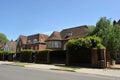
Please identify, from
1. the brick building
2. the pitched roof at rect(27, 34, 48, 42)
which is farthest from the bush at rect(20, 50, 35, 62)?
the pitched roof at rect(27, 34, 48, 42)

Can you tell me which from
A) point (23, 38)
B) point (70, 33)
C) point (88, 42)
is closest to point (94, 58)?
point (88, 42)

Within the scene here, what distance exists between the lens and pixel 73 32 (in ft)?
196

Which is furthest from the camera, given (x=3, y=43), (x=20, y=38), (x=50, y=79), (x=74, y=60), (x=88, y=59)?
(x=3, y=43)

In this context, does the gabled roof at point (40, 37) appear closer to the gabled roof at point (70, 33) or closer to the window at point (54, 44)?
the gabled roof at point (70, 33)

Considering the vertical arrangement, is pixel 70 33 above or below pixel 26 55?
above

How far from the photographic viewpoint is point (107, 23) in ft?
144

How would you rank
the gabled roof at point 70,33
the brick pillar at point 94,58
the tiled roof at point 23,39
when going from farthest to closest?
the tiled roof at point 23,39 < the gabled roof at point 70,33 < the brick pillar at point 94,58

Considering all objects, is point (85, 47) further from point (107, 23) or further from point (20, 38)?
point (20, 38)

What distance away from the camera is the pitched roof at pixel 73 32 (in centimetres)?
5700

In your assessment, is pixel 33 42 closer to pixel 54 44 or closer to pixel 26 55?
pixel 54 44

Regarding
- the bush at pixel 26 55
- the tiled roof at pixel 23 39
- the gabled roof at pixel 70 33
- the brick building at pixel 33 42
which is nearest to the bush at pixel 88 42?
the bush at pixel 26 55

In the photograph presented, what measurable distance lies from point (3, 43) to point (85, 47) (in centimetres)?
7739

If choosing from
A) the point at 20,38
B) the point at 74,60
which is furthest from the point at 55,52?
the point at 20,38

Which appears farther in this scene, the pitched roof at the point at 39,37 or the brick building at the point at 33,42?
the pitched roof at the point at 39,37
